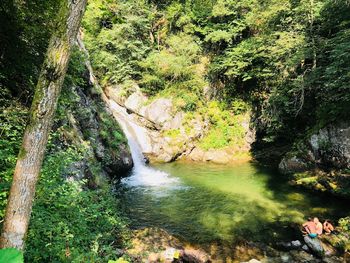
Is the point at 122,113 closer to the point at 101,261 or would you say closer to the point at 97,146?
the point at 97,146

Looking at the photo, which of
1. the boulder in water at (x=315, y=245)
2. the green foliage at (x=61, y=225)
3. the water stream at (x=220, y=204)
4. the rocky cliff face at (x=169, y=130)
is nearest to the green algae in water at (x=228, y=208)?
the water stream at (x=220, y=204)

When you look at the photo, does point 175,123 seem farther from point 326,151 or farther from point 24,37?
point 24,37

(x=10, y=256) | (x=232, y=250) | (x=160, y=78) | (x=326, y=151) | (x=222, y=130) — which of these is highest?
(x=160, y=78)

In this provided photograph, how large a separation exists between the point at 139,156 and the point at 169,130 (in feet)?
11.9

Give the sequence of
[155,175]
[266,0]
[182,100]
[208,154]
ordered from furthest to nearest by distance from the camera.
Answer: [182,100]
[208,154]
[266,0]
[155,175]

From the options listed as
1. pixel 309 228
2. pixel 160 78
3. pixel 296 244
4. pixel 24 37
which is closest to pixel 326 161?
pixel 309 228

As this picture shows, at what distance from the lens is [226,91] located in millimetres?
21781

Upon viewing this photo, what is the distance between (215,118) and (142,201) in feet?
36.8

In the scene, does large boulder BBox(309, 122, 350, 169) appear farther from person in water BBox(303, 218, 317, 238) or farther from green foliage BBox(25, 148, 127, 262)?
green foliage BBox(25, 148, 127, 262)

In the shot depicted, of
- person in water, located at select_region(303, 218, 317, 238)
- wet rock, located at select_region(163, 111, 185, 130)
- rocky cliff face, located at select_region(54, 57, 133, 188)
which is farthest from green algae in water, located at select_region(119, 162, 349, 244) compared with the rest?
wet rock, located at select_region(163, 111, 185, 130)

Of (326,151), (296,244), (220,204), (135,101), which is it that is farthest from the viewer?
(135,101)

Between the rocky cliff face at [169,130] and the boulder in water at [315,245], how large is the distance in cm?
1029

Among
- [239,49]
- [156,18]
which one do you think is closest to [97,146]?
[239,49]

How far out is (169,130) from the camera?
19.6 m
